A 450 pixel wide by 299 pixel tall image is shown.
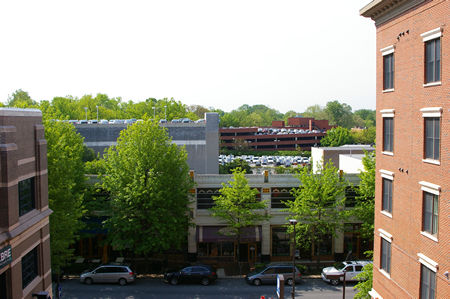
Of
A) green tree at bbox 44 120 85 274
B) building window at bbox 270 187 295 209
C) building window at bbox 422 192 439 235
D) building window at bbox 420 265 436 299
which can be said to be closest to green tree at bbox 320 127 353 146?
building window at bbox 270 187 295 209

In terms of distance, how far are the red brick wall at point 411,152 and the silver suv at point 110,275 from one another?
17948mm

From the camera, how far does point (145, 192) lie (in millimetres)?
31844

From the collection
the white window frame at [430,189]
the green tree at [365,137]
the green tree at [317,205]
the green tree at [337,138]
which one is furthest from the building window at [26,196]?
the green tree at [365,137]

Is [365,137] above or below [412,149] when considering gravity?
below

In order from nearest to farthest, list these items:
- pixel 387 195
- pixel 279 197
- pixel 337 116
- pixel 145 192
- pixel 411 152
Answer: pixel 411 152 → pixel 387 195 → pixel 145 192 → pixel 279 197 → pixel 337 116

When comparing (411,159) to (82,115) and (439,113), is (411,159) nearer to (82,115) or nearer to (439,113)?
(439,113)

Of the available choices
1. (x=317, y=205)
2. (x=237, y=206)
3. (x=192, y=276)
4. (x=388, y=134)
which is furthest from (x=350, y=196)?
(x=388, y=134)

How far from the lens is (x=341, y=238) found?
125 ft

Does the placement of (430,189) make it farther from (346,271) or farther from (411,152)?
(346,271)

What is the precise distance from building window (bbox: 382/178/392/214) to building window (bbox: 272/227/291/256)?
17.7 m

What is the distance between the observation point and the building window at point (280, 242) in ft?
125

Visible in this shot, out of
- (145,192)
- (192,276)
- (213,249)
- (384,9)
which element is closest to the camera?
(384,9)

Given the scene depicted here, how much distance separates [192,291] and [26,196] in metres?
14.4

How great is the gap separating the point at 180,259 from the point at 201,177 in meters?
7.24
